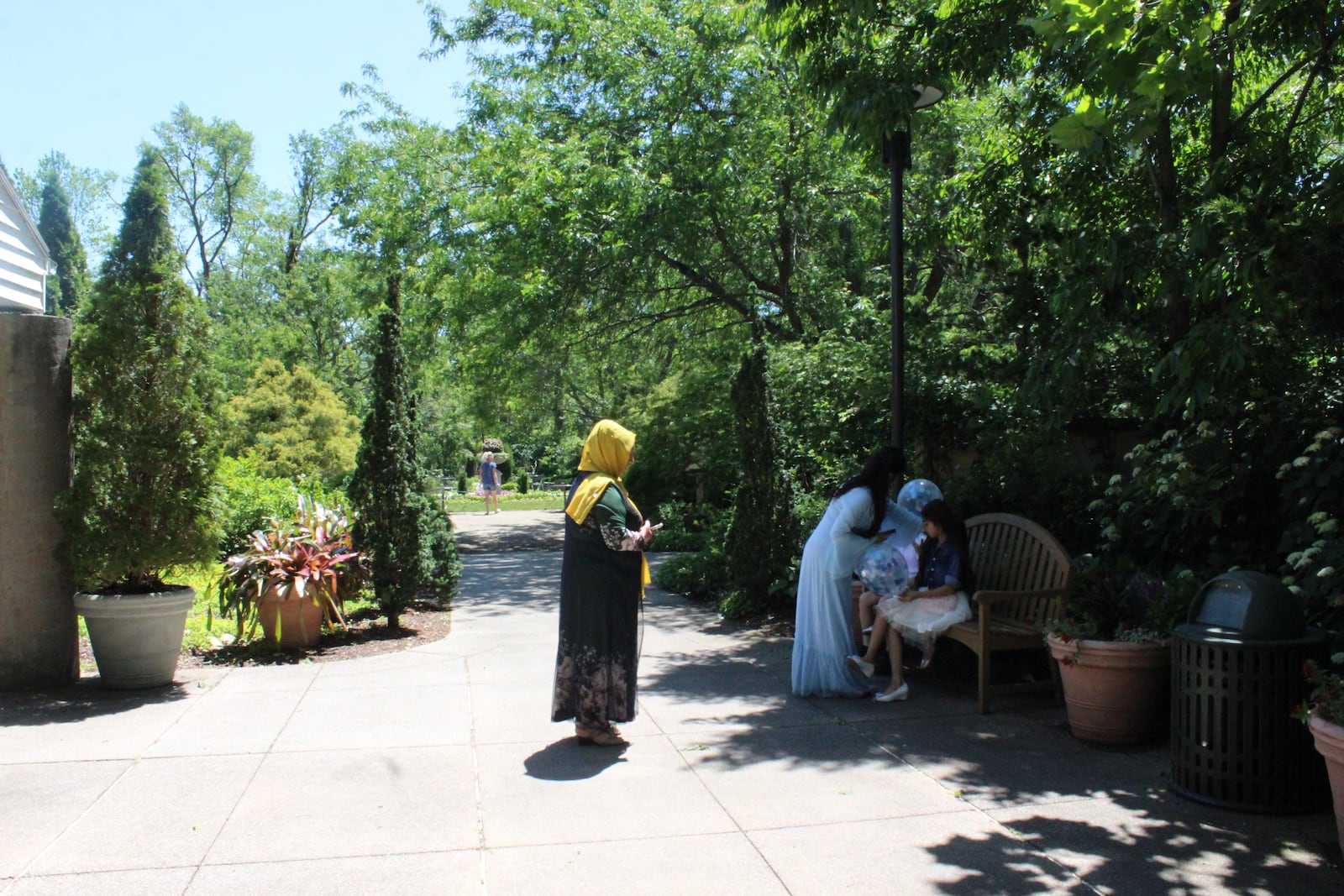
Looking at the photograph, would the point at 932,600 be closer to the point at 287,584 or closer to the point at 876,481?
the point at 876,481

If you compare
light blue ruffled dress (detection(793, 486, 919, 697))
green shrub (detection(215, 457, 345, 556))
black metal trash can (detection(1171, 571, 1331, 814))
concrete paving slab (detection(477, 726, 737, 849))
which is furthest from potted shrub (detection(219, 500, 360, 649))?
black metal trash can (detection(1171, 571, 1331, 814))

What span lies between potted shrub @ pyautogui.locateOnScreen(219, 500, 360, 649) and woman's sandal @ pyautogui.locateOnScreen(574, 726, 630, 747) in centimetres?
337

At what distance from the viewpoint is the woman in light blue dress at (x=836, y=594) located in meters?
6.62

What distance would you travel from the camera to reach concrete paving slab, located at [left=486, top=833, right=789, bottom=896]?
3775mm

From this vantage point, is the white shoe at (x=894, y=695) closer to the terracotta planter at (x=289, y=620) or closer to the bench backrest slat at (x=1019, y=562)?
the bench backrest slat at (x=1019, y=562)

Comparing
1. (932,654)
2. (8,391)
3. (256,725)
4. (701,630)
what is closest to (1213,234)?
(932,654)

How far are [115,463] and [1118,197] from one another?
780 centimetres

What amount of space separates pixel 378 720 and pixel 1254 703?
472 cm

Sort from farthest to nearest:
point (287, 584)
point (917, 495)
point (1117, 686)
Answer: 1. point (287, 584)
2. point (917, 495)
3. point (1117, 686)

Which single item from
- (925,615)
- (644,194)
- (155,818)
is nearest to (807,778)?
(925,615)

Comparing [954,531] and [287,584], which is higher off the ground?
[954,531]

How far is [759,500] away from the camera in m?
9.62

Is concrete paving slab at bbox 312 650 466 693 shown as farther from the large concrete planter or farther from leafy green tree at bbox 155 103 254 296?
leafy green tree at bbox 155 103 254 296

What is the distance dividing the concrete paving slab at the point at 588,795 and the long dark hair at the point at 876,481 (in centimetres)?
211
